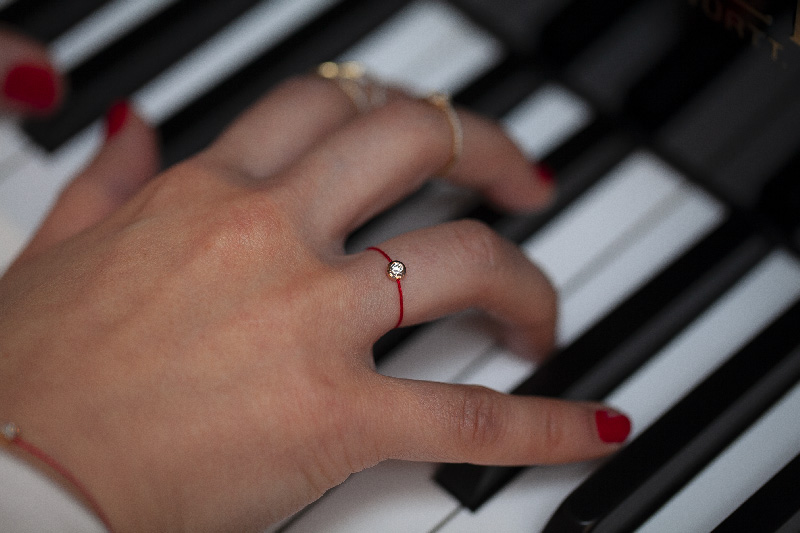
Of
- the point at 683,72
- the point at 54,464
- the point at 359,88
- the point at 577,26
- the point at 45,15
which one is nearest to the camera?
the point at 54,464

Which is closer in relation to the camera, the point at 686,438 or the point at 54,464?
the point at 54,464

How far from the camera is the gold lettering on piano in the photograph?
913mm

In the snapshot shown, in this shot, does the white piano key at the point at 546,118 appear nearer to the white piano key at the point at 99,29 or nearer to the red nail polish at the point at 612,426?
the red nail polish at the point at 612,426

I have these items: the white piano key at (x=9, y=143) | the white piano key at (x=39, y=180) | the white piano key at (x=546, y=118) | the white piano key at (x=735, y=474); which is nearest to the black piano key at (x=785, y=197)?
the white piano key at (x=735, y=474)

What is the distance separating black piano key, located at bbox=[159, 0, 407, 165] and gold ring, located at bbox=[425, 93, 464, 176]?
0.33m

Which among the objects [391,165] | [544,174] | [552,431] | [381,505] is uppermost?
[391,165]

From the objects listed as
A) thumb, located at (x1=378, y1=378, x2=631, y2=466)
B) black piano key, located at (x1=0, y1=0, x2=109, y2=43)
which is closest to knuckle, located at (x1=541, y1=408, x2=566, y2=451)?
thumb, located at (x1=378, y1=378, x2=631, y2=466)

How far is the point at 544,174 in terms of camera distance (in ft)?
4.17

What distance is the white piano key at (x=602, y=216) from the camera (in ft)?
4.04

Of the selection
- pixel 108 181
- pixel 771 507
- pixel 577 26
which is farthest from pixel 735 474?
pixel 108 181

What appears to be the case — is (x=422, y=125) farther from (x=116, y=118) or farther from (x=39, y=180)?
(x=39, y=180)

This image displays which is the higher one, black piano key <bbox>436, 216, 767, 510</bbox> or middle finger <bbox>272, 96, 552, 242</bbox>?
middle finger <bbox>272, 96, 552, 242</bbox>

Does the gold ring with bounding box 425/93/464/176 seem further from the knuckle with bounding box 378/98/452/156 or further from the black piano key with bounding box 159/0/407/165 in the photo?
the black piano key with bounding box 159/0/407/165

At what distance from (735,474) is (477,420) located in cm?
34
